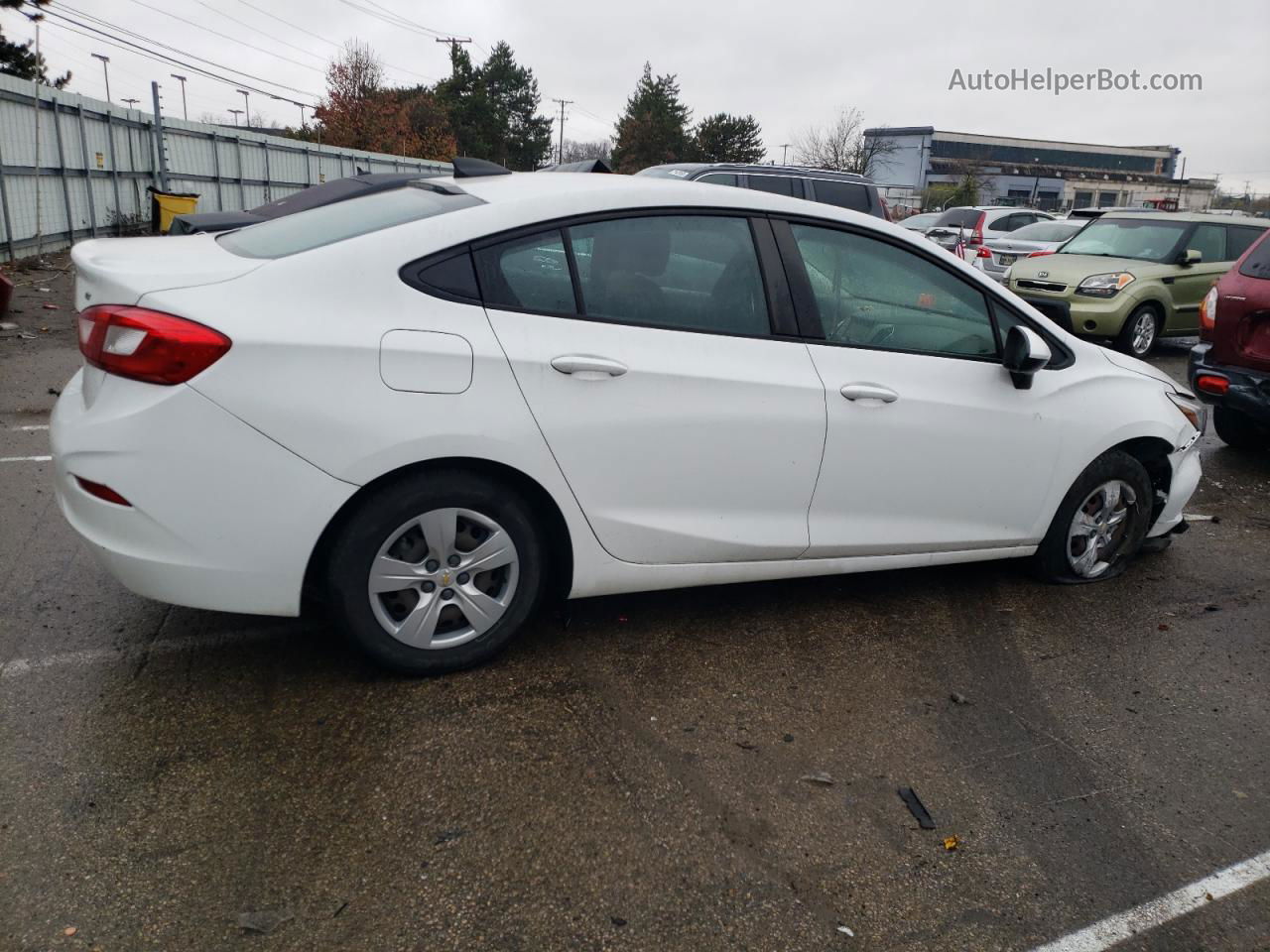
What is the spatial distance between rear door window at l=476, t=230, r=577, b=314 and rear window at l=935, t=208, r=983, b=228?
18.5m

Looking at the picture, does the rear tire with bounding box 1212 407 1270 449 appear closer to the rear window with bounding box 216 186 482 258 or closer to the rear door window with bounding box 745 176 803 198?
the rear door window with bounding box 745 176 803 198

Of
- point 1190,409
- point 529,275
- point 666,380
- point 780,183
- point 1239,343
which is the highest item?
point 780,183

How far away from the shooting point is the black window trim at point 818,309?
3766 millimetres

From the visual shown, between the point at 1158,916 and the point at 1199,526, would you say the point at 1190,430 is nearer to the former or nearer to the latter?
the point at 1199,526

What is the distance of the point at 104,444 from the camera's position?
2891 millimetres

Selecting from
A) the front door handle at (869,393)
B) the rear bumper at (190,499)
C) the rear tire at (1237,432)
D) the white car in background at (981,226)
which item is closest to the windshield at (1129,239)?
the white car in background at (981,226)

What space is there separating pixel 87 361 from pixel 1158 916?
3.34 m

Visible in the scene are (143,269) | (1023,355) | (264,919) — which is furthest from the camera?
(1023,355)

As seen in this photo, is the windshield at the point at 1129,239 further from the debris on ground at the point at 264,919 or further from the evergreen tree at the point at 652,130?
the evergreen tree at the point at 652,130

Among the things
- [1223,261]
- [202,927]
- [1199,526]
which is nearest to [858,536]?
[202,927]

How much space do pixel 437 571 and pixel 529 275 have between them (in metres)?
1.02

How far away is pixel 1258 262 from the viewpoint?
22.2ft

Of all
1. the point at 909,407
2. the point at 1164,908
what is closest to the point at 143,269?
the point at 909,407

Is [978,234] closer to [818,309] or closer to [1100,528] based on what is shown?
[1100,528]
